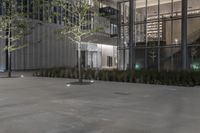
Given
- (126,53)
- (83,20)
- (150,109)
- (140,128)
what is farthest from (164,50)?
(140,128)

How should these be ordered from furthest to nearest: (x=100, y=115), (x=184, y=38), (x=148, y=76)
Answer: (x=184, y=38) → (x=148, y=76) → (x=100, y=115)

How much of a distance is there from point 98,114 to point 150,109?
5.91 feet

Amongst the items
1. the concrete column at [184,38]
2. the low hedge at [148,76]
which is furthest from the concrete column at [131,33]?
the low hedge at [148,76]

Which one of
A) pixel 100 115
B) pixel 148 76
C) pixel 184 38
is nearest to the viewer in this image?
pixel 100 115

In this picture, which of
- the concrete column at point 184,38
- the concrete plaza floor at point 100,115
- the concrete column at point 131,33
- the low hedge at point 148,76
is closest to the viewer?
the concrete plaza floor at point 100,115

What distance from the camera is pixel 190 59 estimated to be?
2262cm

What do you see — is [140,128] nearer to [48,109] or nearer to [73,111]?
[73,111]

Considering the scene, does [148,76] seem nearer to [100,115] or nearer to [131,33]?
[100,115]

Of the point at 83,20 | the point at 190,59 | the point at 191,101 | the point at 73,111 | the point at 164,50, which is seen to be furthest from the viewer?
the point at 164,50

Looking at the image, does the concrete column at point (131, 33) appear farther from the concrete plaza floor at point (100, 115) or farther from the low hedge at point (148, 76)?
the concrete plaza floor at point (100, 115)

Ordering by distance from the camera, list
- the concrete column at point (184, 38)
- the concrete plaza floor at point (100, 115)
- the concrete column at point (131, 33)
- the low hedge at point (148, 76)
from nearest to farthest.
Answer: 1. the concrete plaza floor at point (100, 115)
2. the low hedge at point (148, 76)
3. the concrete column at point (184, 38)
4. the concrete column at point (131, 33)

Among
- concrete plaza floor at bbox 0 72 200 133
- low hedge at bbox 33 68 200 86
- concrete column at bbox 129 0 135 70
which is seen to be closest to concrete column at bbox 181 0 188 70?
concrete column at bbox 129 0 135 70

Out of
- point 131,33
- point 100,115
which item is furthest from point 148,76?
point 131,33

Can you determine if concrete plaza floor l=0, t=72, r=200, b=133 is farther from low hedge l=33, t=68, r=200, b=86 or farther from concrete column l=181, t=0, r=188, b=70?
concrete column l=181, t=0, r=188, b=70
